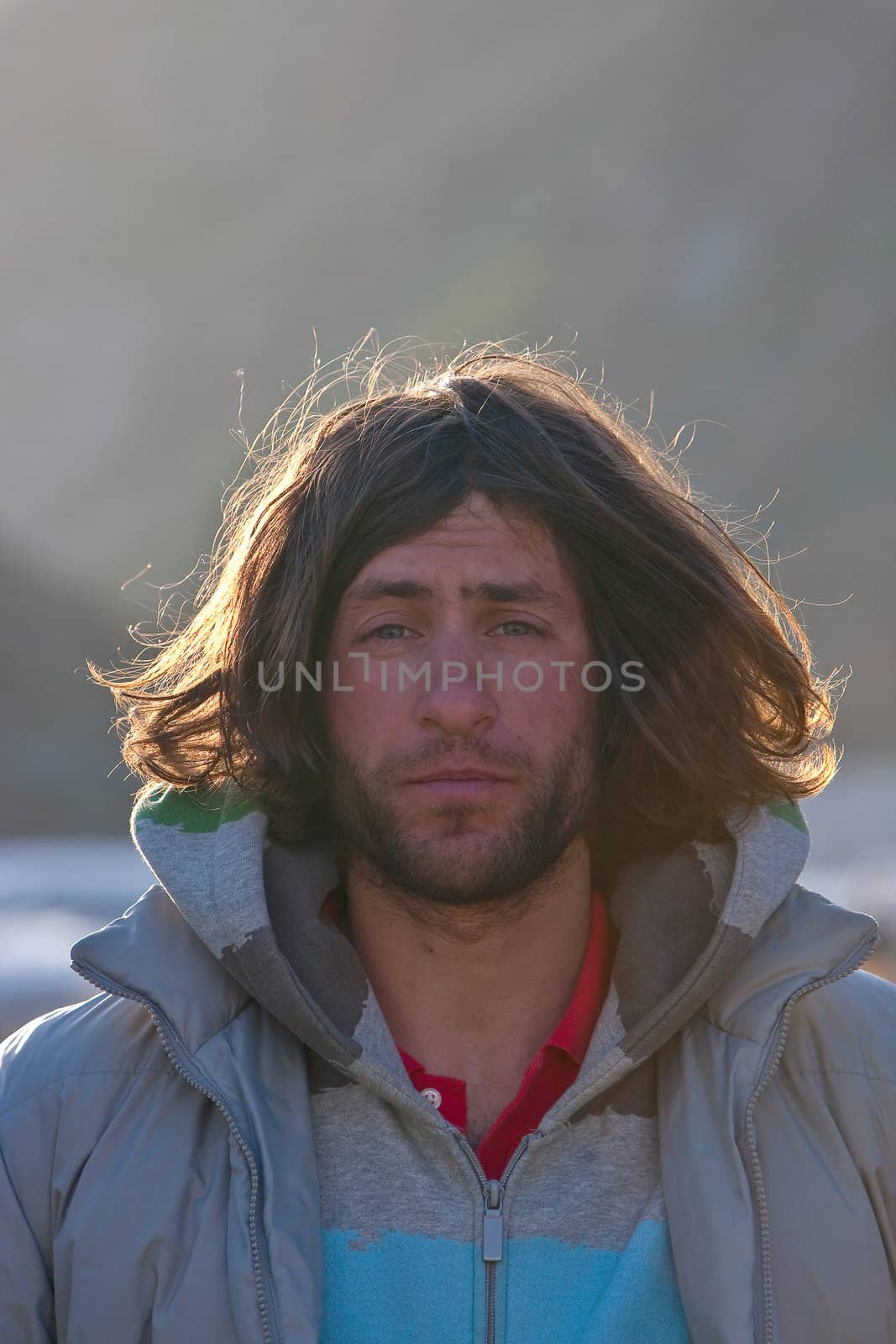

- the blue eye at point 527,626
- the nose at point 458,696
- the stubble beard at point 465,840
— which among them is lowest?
the stubble beard at point 465,840

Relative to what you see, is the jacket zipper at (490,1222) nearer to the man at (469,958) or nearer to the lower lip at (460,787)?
the man at (469,958)

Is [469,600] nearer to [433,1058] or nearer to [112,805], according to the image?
[433,1058]

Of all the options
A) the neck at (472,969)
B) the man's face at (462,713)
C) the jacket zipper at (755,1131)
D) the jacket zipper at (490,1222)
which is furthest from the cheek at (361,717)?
the jacket zipper at (755,1131)

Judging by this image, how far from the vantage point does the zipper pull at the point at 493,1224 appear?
1.92 m

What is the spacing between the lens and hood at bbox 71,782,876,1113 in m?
Result: 2.04

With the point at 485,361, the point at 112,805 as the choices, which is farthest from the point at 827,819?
the point at 485,361

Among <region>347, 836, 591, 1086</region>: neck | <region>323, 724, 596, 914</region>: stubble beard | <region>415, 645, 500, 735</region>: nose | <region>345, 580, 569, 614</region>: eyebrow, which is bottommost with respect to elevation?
<region>347, 836, 591, 1086</region>: neck

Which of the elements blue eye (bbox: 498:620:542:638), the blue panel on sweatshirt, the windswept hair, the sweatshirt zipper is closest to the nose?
blue eye (bbox: 498:620:542:638)

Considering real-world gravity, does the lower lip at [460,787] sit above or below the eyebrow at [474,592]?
A: below

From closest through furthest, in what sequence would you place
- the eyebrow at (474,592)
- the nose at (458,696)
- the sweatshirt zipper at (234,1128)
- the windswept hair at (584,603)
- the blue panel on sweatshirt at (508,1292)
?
1. the sweatshirt zipper at (234,1128)
2. the blue panel on sweatshirt at (508,1292)
3. the nose at (458,696)
4. the eyebrow at (474,592)
5. the windswept hair at (584,603)

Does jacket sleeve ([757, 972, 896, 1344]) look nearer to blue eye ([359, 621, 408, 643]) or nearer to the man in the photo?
the man

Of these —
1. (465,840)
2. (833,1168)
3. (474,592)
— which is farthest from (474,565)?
(833,1168)

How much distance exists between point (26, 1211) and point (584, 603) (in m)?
1.35

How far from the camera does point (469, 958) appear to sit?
230 cm
